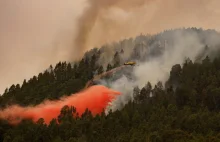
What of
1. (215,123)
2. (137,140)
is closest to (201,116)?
(215,123)

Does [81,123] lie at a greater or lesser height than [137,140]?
greater

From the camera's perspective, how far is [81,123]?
19862 centimetres

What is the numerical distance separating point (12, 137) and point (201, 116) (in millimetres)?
80937

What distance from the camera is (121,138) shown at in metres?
177

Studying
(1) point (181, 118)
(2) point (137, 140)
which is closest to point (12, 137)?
(2) point (137, 140)

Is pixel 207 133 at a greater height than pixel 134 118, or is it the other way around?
pixel 134 118

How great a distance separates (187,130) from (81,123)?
4588cm

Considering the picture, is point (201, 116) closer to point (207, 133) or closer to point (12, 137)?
point (207, 133)

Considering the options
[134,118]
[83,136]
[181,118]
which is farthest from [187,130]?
[83,136]

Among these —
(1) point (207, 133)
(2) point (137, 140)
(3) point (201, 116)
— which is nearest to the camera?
(2) point (137, 140)

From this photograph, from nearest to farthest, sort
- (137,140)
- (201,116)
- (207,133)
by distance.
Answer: (137,140), (207,133), (201,116)

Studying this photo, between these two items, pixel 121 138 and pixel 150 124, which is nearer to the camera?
pixel 121 138

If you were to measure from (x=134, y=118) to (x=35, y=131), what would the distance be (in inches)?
1703

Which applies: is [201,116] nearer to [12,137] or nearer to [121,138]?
[121,138]
